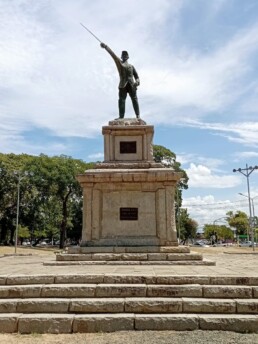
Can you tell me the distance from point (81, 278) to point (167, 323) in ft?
6.18

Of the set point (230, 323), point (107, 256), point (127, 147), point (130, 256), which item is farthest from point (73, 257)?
point (230, 323)

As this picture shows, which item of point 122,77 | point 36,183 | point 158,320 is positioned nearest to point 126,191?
point 122,77

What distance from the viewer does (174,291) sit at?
6414 mm

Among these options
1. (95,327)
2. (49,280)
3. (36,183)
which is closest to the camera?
(95,327)

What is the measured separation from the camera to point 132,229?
11125 millimetres

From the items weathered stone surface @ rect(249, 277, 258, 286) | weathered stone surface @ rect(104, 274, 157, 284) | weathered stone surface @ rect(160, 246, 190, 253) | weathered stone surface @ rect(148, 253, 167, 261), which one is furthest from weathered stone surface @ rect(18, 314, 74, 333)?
weathered stone surface @ rect(160, 246, 190, 253)

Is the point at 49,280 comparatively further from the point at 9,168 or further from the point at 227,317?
the point at 9,168

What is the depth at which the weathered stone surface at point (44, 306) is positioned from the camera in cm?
612

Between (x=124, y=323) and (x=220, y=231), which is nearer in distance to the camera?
(x=124, y=323)

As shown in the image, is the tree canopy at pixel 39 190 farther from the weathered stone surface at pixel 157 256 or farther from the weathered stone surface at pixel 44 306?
the weathered stone surface at pixel 44 306

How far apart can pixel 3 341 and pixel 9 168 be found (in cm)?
3850

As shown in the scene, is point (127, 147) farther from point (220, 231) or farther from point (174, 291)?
point (220, 231)

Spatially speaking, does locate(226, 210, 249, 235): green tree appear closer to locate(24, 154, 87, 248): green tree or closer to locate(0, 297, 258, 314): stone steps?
locate(24, 154, 87, 248): green tree

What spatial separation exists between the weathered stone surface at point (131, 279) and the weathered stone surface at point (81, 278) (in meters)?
0.13
